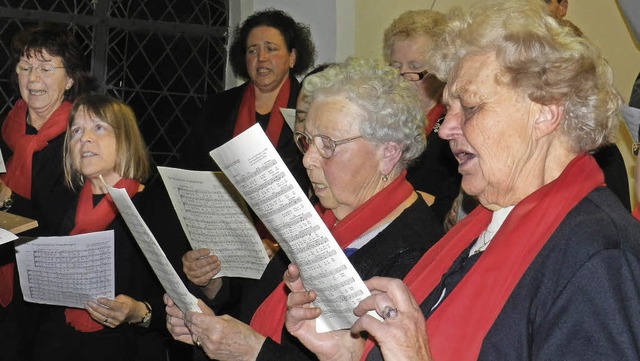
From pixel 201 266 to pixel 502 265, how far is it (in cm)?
182

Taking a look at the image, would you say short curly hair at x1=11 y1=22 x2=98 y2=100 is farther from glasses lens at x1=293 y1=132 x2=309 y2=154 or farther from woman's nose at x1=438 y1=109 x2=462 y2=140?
woman's nose at x1=438 y1=109 x2=462 y2=140

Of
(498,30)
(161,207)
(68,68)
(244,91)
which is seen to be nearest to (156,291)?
(161,207)

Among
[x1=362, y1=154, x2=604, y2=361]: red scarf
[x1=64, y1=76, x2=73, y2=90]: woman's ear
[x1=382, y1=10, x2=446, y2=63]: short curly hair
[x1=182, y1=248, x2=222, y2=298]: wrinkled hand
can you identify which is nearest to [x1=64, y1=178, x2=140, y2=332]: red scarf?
[x1=182, y1=248, x2=222, y2=298]: wrinkled hand

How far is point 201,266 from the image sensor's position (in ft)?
11.9

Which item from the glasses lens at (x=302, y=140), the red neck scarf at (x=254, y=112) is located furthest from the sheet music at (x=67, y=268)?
the red neck scarf at (x=254, y=112)

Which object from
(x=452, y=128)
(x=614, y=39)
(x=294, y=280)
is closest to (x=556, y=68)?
(x=452, y=128)

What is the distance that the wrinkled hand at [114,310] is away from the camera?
3.85 metres

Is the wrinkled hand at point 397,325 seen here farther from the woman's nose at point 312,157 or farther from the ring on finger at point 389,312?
the woman's nose at point 312,157

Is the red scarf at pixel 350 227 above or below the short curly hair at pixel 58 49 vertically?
below

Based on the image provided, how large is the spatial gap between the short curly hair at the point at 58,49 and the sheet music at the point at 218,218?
4.87 feet

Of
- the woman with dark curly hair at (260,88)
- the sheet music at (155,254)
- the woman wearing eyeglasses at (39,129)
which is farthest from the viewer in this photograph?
the woman with dark curly hair at (260,88)

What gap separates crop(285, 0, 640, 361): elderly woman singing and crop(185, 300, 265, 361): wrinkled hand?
0.37m

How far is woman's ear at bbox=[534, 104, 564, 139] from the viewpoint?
2.13 m

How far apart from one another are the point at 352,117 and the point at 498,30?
882 millimetres
